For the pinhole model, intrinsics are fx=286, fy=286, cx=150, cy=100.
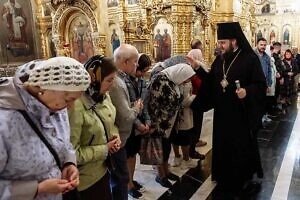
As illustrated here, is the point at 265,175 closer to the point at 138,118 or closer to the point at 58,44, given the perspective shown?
the point at 138,118

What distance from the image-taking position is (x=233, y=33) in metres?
3.17

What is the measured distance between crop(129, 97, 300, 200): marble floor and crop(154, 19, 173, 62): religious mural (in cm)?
486

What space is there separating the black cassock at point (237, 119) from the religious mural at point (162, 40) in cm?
615

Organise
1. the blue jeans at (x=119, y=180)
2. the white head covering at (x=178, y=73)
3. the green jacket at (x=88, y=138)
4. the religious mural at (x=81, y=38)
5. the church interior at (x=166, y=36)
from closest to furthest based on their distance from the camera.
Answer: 1. the green jacket at (x=88, y=138)
2. the blue jeans at (x=119, y=180)
3. the white head covering at (x=178, y=73)
4. the church interior at (x=166, y=36)
5. the religious mural at (x=81, y=38)

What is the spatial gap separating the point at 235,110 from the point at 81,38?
9583 millimetres

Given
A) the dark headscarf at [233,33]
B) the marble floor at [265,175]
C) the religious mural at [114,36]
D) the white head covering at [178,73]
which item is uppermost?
the religious mural at [114,36]

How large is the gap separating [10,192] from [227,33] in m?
2.73

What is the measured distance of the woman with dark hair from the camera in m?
2.86

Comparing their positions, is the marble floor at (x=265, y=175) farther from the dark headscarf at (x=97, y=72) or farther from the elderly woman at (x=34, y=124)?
the elderly woman at (x=34, y=124)

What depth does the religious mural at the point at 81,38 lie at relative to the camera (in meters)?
11.5

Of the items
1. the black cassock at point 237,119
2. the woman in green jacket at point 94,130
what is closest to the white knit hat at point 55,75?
the woman in green jacket at point 94,130

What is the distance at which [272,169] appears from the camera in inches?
153

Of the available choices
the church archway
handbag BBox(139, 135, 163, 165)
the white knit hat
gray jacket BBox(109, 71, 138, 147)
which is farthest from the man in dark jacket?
the church archway

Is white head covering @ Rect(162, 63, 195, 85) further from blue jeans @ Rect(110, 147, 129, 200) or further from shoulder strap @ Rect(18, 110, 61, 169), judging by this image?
shoulder strap @ Rect(18, 110, 61, 169)
